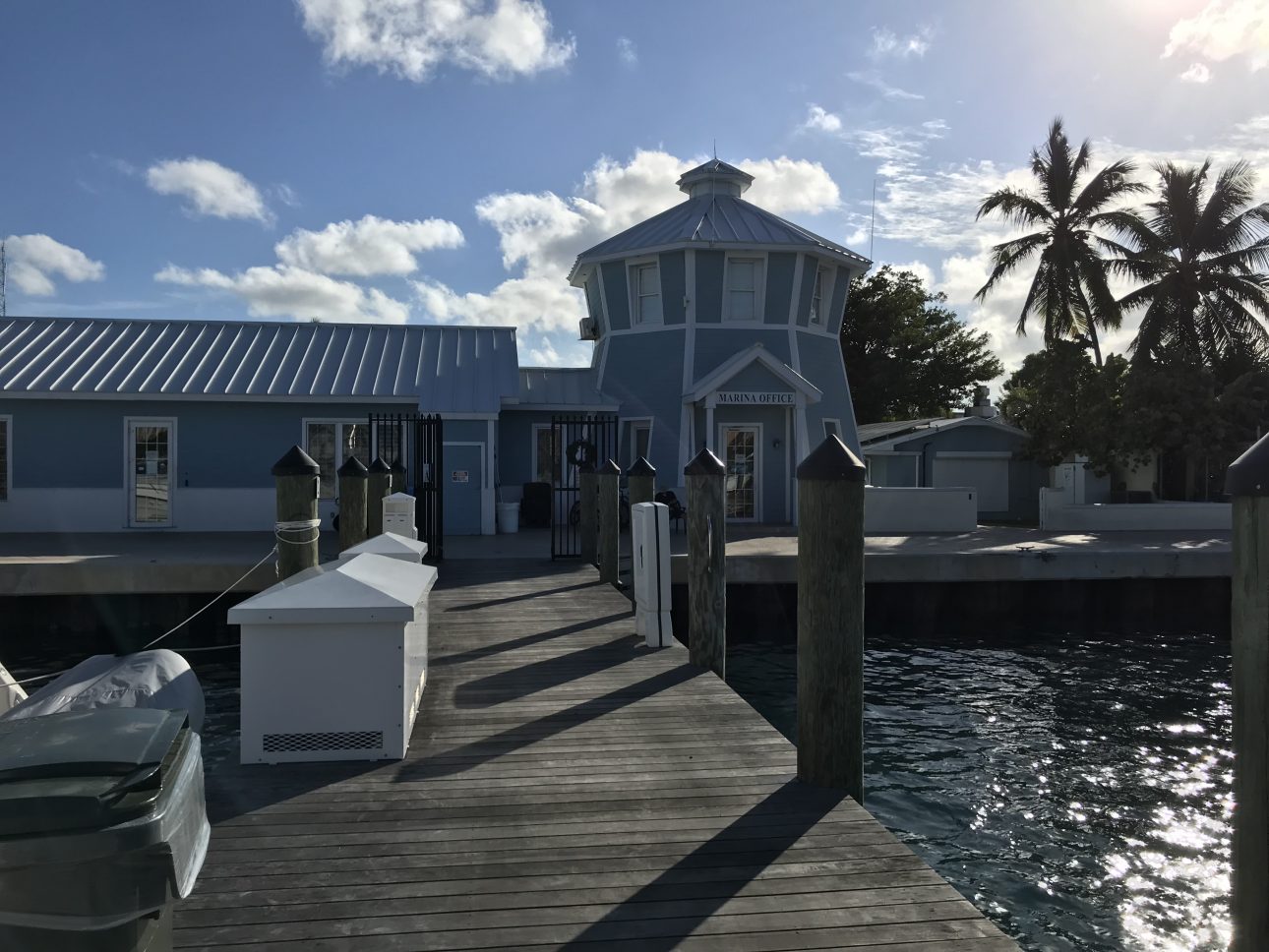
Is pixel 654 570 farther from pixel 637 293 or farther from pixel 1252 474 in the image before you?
pixel 637 293

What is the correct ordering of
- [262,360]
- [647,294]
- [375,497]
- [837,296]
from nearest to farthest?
1. [375,497]
2. [262,360]
3. [647,294]
4. [837,296]

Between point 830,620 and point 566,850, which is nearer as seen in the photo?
point 566,850

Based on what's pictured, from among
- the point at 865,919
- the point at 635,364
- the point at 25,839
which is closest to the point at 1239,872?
the point at 865,919

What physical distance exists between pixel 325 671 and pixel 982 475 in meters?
26.4

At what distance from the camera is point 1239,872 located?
2.59 m

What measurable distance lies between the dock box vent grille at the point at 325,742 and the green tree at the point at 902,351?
38.0 meters

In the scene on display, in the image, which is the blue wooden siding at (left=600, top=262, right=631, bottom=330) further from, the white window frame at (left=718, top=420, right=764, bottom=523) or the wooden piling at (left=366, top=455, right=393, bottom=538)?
the wooden piling at (left=366, top=455, right=393, bottom=538)

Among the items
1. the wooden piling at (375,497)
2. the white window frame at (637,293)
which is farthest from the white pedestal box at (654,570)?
the white window frame at (637,293)

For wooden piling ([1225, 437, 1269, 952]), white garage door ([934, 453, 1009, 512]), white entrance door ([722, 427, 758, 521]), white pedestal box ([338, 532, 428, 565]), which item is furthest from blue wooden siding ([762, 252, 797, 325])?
wooden piling ([1225, 437, 1269, 952])

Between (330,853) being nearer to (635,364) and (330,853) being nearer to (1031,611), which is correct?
→ (1031,611)

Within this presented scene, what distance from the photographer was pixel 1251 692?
2.55m

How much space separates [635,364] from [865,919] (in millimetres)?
20015

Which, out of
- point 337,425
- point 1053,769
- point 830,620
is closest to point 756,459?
point 337,425

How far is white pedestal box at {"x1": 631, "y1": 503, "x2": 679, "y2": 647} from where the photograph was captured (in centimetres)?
818
